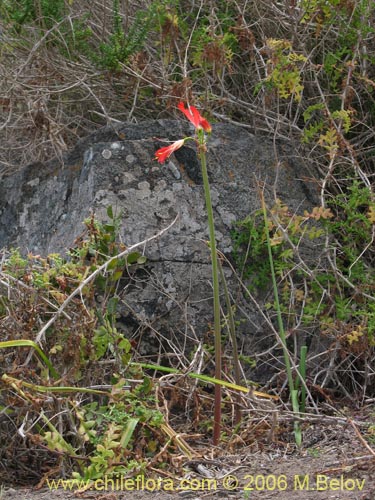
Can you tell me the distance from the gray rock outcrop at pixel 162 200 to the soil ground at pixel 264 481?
839mm

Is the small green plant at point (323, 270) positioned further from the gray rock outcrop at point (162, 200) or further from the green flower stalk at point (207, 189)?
the green flower stalk at point (207, 189)

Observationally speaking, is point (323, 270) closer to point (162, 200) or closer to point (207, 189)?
point (162, 200)

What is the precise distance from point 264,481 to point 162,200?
1498mm

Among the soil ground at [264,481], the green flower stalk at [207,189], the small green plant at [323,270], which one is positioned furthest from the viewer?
the small green plant at [323,270]

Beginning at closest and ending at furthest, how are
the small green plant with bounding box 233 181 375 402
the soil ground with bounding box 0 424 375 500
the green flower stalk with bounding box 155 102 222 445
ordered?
the soil ground with bounding box 0 424 375 500 < the green flower stalk with bounding box 155 102 222 445 < the small green plant with bounding box 233 181 375 402

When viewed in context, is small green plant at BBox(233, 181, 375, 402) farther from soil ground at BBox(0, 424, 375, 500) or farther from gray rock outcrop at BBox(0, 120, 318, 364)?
soil ground at BBox(0, 424, 375, 500)

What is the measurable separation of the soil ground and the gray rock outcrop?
0.84m

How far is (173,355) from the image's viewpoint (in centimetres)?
320

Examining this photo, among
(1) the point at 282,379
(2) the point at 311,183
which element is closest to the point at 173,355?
(1) the point at 282,379

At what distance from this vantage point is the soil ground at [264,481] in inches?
86.5

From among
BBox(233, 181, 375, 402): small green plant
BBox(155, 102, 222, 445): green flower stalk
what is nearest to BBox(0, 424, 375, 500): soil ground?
BBox(155, 102, 222, 445): green flower stalk

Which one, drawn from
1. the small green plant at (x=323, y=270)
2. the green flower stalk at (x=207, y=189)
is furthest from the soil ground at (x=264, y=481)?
the small green plant at (x=323, y=270)

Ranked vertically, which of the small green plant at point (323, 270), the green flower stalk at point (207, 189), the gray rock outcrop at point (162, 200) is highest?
the green flower stalk at point (207, 189)

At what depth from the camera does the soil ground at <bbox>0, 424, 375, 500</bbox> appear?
2197mm
